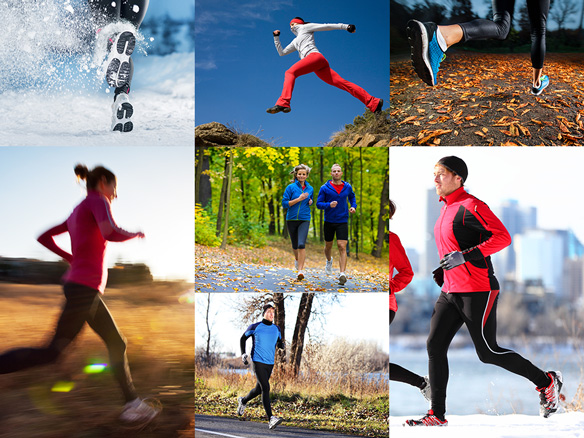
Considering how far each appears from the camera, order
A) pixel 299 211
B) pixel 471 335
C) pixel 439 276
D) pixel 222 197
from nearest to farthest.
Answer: pixel 471 335 < pixel 439 276 < pixel 299 211 < pixel 222 197

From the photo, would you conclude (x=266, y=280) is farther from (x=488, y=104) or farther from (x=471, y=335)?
(x=488, y=104)

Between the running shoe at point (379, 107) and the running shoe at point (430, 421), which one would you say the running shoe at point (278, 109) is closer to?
the running shoe at point (379, 107)

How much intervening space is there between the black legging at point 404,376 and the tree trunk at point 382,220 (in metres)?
1.20

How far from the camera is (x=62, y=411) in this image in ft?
17.7

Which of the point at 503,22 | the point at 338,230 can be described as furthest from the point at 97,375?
the point at 503,22

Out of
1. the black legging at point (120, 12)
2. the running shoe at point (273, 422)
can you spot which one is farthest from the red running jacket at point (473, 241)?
the black legging at point (120, 12)

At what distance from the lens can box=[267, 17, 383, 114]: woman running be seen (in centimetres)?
562

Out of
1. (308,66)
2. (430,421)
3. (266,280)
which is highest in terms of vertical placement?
(308,66)

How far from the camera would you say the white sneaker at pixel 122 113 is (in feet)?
18.3

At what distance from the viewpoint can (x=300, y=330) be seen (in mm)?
5602

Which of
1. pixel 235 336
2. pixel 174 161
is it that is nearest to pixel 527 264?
pixel 235 336

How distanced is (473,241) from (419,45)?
209 cm

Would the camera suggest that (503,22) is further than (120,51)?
Yes

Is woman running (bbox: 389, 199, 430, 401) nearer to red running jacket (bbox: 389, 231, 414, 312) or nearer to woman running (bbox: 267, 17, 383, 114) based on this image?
red running jacket (bbox: 389, 231, 414, 312)
